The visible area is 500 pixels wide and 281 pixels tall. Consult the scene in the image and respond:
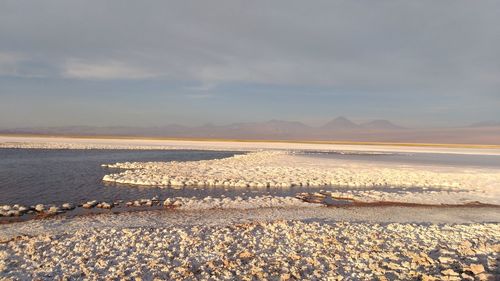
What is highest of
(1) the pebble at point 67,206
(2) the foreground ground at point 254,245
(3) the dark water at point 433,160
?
(3) the dark water at point 433,160

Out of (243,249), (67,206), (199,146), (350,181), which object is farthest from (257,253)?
(199,146)

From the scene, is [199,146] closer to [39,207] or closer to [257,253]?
[39,207]

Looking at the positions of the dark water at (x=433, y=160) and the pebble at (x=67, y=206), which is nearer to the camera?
the pebble at (x=67, y=206)

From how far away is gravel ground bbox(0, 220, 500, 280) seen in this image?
7711mm

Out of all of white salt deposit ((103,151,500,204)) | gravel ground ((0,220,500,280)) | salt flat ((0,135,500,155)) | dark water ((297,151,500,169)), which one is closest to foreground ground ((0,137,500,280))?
gravel ground ((0,220,500,280))

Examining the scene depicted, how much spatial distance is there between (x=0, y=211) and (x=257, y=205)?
934 centimetres

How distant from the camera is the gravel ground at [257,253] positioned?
7.71 metres

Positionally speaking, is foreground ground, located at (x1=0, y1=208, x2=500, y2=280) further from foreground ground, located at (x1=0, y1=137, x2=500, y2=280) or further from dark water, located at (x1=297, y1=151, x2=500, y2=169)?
dark water, located at (x1=297, y1=151, x2=500, y2=169)

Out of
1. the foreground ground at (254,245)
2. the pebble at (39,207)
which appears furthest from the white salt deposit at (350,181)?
the pebble at (39,207)

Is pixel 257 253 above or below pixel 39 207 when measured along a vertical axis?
above

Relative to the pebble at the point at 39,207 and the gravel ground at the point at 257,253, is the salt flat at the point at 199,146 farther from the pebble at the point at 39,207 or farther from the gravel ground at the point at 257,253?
the gravel ground at the point at 257,253

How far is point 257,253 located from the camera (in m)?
8.95

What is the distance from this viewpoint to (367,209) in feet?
50.1

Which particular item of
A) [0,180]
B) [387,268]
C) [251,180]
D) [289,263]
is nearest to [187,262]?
[289,263]
